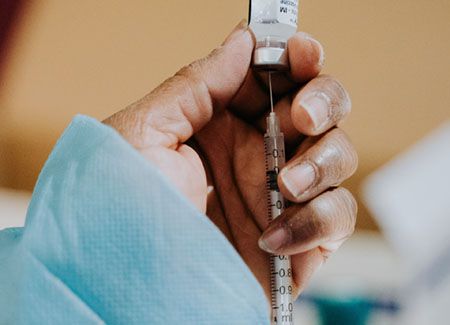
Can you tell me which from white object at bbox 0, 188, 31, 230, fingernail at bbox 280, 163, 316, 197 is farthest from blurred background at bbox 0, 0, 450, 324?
fingernail at bbox 280, 163, 316, 197

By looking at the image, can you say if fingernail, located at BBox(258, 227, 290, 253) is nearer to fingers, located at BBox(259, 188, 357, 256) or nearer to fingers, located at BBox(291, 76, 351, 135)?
fingers, located at BBox(259, 188, 357, 256)

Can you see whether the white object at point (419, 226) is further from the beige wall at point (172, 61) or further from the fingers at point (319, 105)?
the fingers at point (319, 105)

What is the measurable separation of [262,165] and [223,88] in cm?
20

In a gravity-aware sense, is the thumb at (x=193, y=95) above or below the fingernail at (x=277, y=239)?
above

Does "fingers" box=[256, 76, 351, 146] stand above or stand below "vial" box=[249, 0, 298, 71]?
below

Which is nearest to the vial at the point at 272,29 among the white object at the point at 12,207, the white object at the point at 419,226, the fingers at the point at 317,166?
the fingers at the point at 317,166

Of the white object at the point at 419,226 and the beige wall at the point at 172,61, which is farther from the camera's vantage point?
the white object at the point at 419,226

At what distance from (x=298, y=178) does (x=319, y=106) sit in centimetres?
15

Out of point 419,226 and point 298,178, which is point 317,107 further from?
point 419,226

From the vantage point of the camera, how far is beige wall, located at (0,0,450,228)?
3.95 ft

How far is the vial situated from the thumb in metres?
0.04

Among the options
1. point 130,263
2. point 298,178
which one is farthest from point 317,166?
point 130,263

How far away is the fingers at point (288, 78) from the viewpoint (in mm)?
753

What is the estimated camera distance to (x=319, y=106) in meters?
0.72
